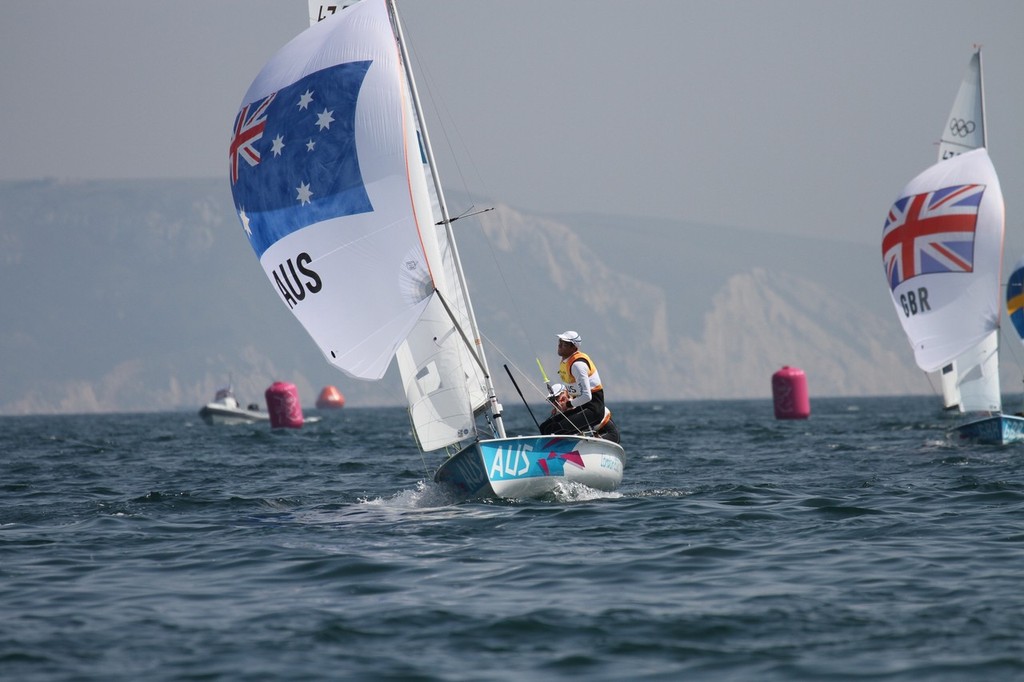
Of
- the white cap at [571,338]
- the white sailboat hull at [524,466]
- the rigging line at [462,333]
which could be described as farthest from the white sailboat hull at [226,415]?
the white sailboat hull at [524,466]

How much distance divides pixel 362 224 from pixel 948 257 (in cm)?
1719

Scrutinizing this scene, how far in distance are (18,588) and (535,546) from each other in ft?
14.3

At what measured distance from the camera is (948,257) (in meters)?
26.9

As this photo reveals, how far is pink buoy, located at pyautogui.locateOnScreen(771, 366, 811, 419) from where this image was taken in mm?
50531

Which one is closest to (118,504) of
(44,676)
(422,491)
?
(422,491)

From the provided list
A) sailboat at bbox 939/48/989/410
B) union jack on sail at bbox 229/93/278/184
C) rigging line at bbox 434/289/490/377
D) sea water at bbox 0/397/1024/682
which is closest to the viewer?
sea water at bbox 0/397/1024/682

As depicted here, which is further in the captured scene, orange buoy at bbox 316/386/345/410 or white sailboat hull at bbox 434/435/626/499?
orange buoy at bbox 316/386/345/410

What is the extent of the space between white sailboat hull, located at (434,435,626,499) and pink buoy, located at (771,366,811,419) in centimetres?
3720

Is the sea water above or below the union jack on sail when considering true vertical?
below

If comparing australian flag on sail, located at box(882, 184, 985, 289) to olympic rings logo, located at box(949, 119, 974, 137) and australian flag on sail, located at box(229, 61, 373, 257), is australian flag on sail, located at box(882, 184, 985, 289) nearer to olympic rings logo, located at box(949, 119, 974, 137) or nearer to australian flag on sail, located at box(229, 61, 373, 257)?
olympic rings logo, located at box(949, 119, 974, 137)

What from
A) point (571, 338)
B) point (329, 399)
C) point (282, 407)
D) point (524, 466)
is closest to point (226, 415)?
point (282, 407)

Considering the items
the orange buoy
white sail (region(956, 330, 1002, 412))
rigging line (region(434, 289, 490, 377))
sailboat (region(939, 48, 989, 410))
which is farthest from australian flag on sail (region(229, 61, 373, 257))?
the orange buoy

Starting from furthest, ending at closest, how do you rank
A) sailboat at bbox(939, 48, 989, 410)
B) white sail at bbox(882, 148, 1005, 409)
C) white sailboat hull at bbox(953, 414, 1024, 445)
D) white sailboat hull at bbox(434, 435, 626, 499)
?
Answer: sailboat at bbox(939, 48, 989, 410) → white sail at bbox(882, 148, 1005, 409) → white sailboat hull at bbox(953, 414, 1024, 445) → white sailboat hull at bbox(434, 435, 626, 499)

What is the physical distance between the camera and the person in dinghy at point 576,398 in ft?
49.1
